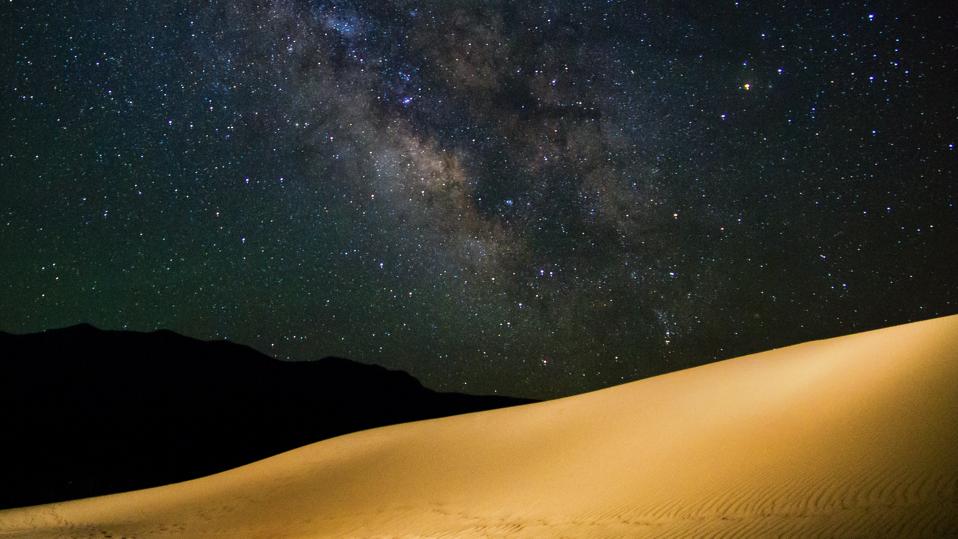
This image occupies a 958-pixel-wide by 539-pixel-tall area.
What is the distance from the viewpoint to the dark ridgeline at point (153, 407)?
151 ft

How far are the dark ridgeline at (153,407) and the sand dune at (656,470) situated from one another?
107 ft

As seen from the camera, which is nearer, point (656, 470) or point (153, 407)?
point (656, 470)

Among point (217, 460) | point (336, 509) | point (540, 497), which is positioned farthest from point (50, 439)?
point (540, 497)

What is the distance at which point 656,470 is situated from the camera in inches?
417

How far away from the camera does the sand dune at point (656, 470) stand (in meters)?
7.04

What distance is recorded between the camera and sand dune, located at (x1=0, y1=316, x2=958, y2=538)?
704cm

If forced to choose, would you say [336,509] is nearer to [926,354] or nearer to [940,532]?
[940,532]

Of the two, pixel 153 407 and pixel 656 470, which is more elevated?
pixel 153 407

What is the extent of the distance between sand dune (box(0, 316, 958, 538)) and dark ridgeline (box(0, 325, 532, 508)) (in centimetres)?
3255

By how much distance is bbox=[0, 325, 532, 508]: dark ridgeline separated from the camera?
1810 inches

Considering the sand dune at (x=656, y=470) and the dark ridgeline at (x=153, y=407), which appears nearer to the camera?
the sand dune at (x=656, y=470)

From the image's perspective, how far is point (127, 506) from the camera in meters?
16.5

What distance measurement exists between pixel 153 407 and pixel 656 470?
70923 mm

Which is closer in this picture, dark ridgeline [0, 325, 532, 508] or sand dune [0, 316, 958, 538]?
sand dune [0, 316, 958, 538]
